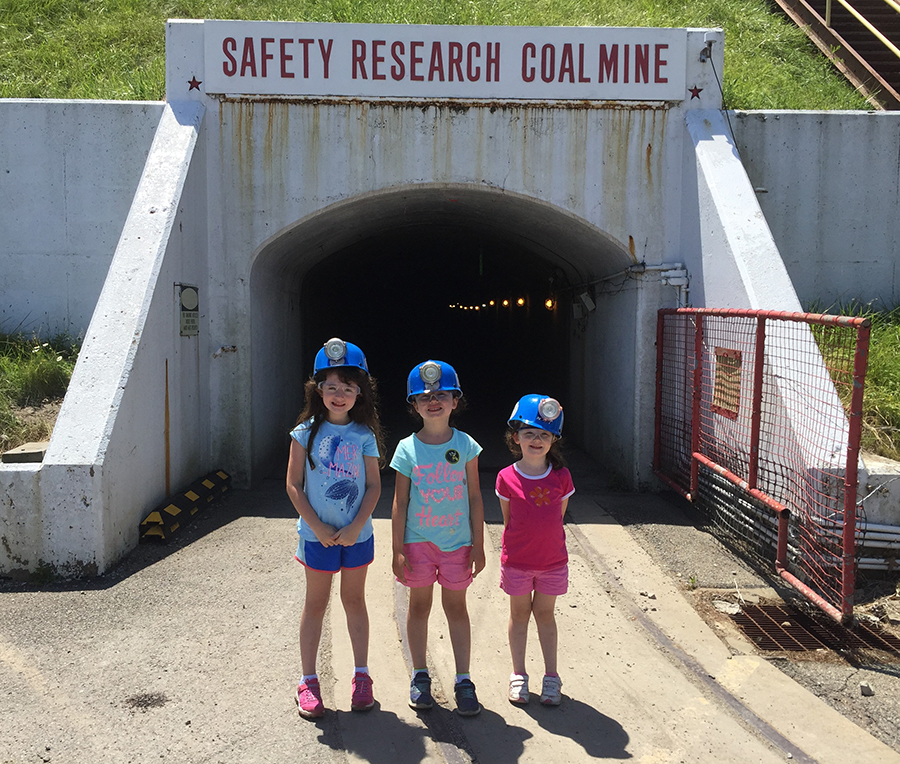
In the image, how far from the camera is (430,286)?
912 inches

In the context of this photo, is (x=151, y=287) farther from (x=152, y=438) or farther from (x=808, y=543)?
(x=808, y=543)

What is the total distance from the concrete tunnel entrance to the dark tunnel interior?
56 millimetres

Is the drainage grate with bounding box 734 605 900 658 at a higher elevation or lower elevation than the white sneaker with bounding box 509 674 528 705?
lower

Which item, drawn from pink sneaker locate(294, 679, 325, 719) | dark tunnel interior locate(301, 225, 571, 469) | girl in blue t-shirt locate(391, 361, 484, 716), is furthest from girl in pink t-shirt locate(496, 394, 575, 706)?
dark tunnel interior locate(301, 225, 571, 469)

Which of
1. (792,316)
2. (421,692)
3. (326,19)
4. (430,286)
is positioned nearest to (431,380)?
(421,692)

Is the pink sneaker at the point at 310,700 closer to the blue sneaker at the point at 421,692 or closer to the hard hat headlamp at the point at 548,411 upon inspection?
the blue sneaker at the point at 421,692

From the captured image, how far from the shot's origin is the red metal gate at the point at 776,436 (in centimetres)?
473

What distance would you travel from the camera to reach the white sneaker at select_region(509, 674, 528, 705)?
3.70 metres

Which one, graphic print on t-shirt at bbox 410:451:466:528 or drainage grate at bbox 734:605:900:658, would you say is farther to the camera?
drainage grate at bbox 734:605:900:658

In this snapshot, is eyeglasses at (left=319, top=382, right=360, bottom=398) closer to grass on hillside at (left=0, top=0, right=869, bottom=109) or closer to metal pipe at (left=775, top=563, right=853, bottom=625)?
metal pipe at (left=775, top=563, right=853, bottom=625)

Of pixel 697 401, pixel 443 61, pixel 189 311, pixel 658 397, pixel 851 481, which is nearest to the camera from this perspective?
pixel 851 481

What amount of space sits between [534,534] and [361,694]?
43.2 inches

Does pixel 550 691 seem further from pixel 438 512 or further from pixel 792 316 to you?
pixel 792 316

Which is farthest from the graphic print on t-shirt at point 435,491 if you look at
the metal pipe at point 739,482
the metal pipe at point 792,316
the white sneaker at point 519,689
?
the metal pipe at point 739,482
